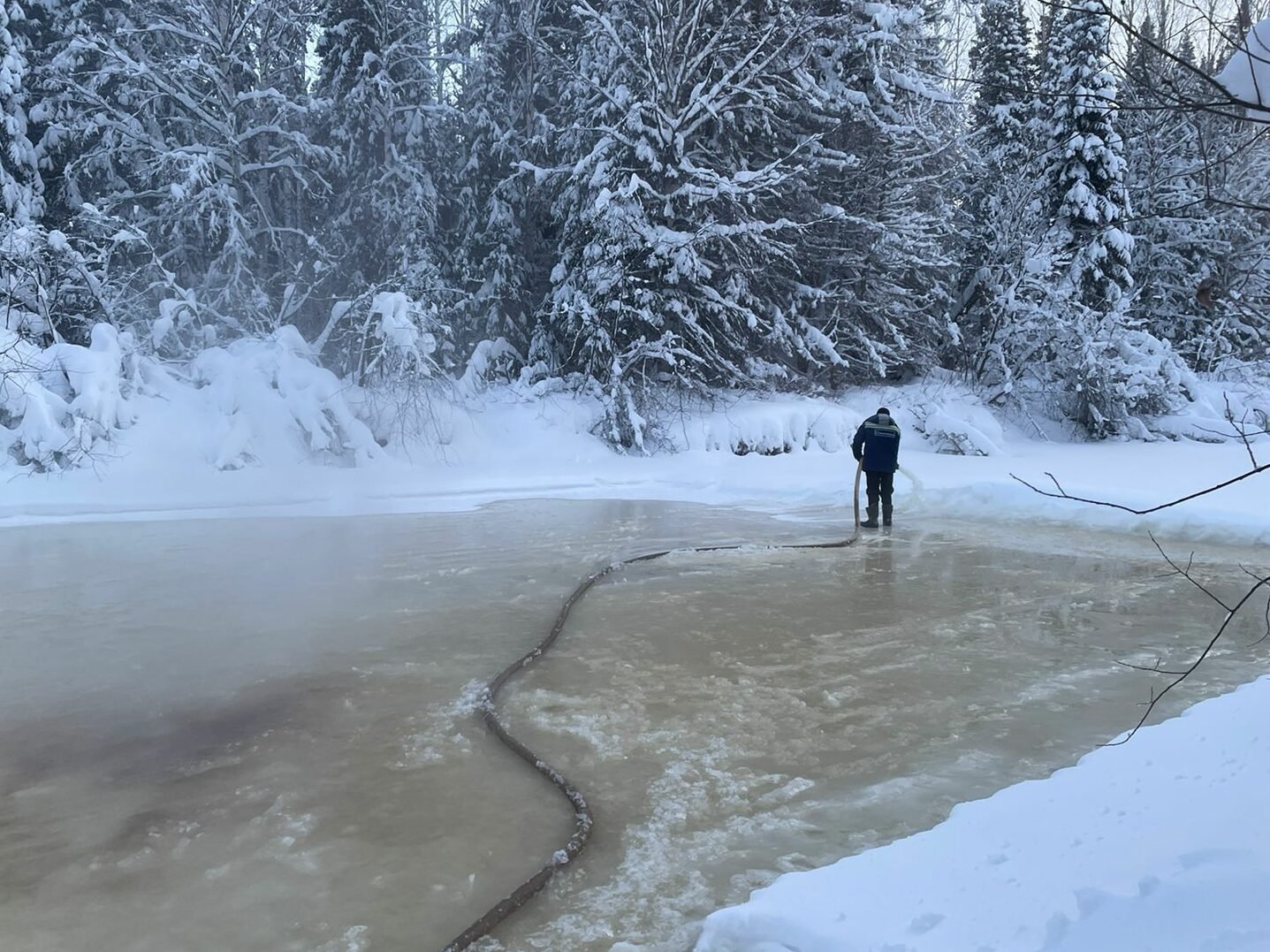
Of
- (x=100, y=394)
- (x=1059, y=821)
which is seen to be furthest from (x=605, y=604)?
(x=100, y=394)

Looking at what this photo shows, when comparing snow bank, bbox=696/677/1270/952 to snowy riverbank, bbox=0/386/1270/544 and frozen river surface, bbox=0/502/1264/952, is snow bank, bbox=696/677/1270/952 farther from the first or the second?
snowy riverbank, bbox=0/386/1270/544

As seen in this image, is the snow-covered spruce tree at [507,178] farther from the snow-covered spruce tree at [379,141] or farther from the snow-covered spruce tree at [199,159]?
the snow-covered spruce tree at [199,159]

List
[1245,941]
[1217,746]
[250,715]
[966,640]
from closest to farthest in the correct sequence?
1. [1245,941]
2. [1217,746]
3. [250,715]
4. [966,640]

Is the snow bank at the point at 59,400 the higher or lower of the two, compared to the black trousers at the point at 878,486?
higher

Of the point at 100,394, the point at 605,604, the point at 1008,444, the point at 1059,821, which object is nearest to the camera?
the point at 1059,821

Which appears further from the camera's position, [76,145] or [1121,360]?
[76,145]

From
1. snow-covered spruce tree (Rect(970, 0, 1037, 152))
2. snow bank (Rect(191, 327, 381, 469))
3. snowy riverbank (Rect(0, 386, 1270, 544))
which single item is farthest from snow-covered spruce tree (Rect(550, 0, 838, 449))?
snow-covered spruce tree (Rect(970, 0, 1037, 152))

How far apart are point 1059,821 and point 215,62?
76.2 ft

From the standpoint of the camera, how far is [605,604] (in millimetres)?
7586

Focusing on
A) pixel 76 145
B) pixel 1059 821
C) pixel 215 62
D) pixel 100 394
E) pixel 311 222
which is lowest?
Result: pixel 1059 821

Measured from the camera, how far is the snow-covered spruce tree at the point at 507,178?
21859 mm

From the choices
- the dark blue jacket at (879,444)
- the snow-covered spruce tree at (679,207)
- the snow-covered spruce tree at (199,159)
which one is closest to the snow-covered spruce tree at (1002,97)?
the snow-covered spruce tree at (679,207)

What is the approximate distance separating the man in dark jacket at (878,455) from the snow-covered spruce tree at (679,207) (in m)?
6.55

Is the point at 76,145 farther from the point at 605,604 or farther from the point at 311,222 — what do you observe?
the point at 605,604
